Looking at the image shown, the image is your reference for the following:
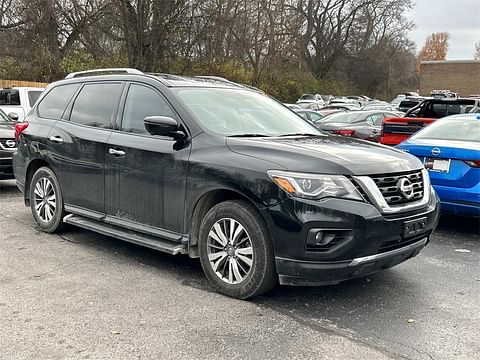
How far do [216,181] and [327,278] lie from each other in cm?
115

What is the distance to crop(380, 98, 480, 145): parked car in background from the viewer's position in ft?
28.7

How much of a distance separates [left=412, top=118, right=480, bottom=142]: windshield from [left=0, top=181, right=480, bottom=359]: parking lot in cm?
192

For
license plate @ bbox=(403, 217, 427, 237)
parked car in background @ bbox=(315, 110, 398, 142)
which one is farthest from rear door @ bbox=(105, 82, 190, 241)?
parked car in background @ bbox=(315, 110, 398, 142)

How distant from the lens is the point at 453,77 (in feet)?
185

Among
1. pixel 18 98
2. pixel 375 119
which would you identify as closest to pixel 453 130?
pixel 375 119

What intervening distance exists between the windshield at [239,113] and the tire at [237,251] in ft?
2.56

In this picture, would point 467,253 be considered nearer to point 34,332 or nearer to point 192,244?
point 192,244

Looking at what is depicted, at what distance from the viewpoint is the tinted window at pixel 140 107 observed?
188 inches

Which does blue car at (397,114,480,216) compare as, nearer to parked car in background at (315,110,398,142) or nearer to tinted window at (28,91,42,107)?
parked car in background at (315,110,398,142)

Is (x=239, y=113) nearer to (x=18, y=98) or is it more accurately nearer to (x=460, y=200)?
(x=460, y=200)

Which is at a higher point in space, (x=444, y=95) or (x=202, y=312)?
(x=444, y=95)

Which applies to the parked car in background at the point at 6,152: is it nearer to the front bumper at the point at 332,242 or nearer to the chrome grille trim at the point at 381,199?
the front bumper at the point at 332,242

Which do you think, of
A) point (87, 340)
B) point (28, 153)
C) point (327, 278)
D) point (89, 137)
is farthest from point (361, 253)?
point (28, 153)

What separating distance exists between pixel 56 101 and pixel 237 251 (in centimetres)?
330
